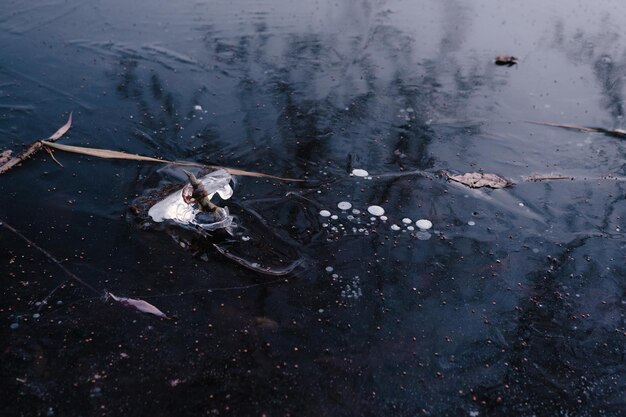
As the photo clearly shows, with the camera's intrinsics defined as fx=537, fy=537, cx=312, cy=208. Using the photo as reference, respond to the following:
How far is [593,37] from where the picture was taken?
6594 millimetres

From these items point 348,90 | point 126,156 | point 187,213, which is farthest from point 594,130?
point 126,156

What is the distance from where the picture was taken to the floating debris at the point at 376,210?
3717 millimetres

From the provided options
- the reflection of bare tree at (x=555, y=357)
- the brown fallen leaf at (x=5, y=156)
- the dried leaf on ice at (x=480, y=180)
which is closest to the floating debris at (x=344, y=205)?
the dried leaf on ice at (x=480, y=180)

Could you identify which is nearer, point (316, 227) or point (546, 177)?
point (316, 227)

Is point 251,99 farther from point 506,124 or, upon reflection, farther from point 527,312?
point 527,312

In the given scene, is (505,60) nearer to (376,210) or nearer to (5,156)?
(376,210)

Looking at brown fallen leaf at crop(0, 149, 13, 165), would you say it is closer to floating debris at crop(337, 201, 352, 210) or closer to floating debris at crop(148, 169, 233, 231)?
floating debris at crop(148, 169, 233, 231)

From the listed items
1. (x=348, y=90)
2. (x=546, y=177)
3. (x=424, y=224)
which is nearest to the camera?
(x=424, y=224)

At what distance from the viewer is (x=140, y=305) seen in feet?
9.64

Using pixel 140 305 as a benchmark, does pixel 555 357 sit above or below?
below

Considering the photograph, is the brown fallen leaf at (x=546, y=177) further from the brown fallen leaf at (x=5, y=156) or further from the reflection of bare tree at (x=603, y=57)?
the brown fallen leaf at (x=5, y=156)

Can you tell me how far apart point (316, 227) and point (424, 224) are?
0.74 m

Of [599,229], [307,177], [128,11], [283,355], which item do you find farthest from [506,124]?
[128,11]

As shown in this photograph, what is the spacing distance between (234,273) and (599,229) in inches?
100
